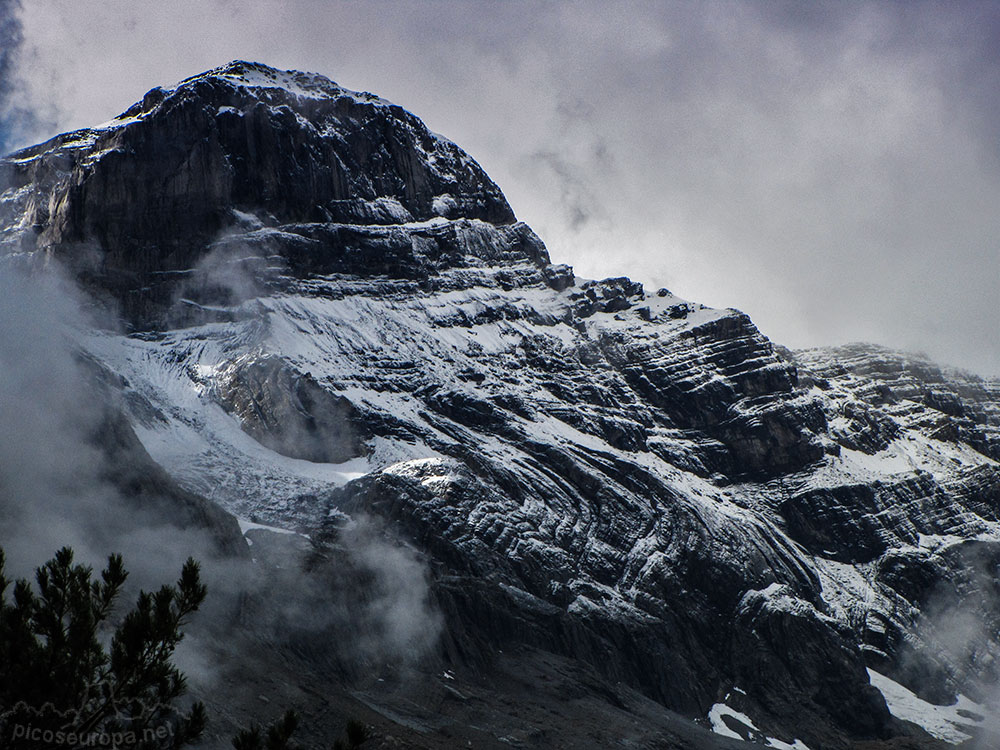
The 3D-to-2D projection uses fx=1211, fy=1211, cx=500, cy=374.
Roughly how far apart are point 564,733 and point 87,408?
68.4 metres

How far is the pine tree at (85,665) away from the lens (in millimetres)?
29672

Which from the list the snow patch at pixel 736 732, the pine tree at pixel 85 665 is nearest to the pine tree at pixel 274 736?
the pine tree at pixel 85 665

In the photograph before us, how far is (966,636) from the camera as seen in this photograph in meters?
189

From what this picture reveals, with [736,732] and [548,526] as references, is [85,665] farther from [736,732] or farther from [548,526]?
[548,526]

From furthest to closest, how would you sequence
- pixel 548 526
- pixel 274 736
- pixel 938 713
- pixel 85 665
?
pixel 938 713 < pixel 548 526 < pixel 274 736 < pixel 85 665

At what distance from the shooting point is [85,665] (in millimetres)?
31141

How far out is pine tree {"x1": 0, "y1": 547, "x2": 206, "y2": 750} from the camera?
29.7 m

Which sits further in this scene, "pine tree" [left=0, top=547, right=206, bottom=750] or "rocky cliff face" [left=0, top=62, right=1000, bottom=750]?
"rocky cliff face" [left=0, top=62, right=1000, bottom=750]

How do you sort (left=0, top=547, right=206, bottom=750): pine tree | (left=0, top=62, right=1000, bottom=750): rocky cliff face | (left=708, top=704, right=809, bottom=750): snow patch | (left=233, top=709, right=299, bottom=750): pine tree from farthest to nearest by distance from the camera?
(left=0, top=62, right=1000, bottom=750): rocky cliff face, (left=708, top=704, right=809, bottom=750): snow patch, (left=233, top=709, right=299, bottom=750): pine tree, (left=0, top=547, right=206, bottom=750): pine tree

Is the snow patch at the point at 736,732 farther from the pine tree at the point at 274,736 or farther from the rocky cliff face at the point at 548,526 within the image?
the pine tree at the point at 274,736

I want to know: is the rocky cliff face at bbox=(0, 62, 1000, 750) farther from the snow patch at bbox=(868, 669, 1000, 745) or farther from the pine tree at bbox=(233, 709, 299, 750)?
the pine tree at bbox=(233, 709, 299, 750)

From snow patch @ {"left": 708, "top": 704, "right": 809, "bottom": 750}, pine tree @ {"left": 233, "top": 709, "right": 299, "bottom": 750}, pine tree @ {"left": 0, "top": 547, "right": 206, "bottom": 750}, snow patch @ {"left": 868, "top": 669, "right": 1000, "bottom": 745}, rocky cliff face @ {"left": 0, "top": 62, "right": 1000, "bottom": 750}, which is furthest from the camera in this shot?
snow patch @ {"left": 868, "top": 669, "right": 1000, "bottom": 745}

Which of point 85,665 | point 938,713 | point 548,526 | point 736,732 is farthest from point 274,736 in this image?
point 938,713

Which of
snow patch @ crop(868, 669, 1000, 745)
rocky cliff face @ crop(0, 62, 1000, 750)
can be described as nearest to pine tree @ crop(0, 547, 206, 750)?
rocky cliff face @ crop(0, 62, 1000, 750)
